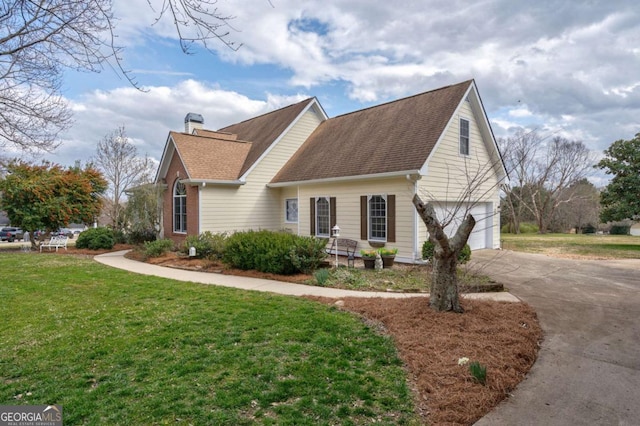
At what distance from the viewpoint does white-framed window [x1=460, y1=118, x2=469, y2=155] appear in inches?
547

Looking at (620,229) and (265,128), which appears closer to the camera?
(265,128)

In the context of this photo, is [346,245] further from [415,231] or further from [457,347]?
[457,347]

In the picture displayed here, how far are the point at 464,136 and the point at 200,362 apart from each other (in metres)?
12.9

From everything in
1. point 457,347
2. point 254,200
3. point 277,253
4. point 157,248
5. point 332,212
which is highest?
point 254,200

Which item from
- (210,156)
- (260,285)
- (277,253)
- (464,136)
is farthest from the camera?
(210,156)

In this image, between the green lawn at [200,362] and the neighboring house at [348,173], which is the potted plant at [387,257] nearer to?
the neighboring house at [348,173]

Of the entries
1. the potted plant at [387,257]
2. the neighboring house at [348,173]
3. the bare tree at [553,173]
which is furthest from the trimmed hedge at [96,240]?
the bare tree at [553,173]

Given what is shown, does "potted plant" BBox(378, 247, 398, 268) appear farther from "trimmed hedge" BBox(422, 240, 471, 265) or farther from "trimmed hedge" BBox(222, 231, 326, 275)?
"trimmed hedge" BBox(222, 231, 326, 275)

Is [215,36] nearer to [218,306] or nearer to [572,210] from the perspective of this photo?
[218,306]

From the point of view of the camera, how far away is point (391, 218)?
12.5 meters

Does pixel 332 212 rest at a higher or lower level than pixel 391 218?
higher

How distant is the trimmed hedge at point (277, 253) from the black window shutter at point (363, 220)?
2.99 meters

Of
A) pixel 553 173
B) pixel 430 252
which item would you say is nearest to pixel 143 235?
pixel 430 252

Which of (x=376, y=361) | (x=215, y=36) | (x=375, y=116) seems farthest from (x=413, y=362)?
(x=375, y=116)
